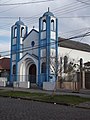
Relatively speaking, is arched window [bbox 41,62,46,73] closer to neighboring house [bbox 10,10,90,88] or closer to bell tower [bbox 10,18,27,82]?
neighboring house [bbox 10,10,90,88]

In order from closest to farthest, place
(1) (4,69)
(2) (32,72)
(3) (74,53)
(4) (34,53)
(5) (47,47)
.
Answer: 1. (5) (47,47)
2. (4) (34,53)
3. (2) (32,72)
4. (3) (74,53)
5. (1) (4,69)

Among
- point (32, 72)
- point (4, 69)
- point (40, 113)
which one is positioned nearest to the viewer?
point (40, 113)

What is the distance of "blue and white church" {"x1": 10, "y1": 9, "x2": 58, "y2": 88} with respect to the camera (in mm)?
46312

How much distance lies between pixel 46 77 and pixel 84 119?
32897 mm

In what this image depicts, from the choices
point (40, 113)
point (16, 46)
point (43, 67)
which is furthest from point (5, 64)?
point (40, 113)

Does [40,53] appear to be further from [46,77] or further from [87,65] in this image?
[87,65]

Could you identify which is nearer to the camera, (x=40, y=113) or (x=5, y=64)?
(x=40, y=113)

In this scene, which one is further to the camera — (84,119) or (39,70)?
(39,70)

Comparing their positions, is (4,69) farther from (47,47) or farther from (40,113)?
(40,113)

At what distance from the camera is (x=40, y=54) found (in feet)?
158

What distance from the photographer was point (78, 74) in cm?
4344

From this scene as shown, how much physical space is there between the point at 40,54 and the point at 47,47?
2131mm

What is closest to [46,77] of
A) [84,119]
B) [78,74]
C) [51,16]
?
[78,74]

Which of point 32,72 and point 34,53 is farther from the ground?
point 34,53
